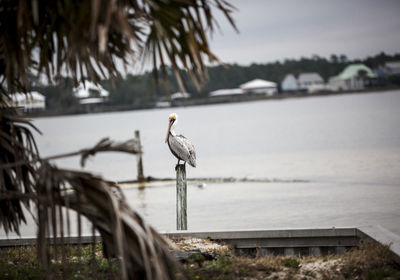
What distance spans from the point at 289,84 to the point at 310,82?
6.15 m

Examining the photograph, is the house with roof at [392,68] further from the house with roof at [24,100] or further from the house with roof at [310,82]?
the house with roof at [24,100]

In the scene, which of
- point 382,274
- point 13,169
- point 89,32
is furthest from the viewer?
point 382,274

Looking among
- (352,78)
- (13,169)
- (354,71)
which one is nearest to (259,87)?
(352,78)

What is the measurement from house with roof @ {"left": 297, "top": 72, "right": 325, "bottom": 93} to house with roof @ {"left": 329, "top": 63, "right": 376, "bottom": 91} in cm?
420

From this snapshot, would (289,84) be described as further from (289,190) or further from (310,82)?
(289,190)

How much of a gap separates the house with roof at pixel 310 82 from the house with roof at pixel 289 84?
3.96 ft

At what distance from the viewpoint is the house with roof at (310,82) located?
18050cm

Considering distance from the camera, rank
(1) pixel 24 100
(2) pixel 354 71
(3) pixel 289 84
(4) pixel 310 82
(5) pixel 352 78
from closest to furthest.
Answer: (1) pixel 24 100
(2) pixel 354 71
(5) pixel 352 78
(3) pixel 289 84
(4) pixel 310 82

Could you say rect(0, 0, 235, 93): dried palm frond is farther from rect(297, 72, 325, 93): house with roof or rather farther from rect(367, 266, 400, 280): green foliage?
rect(297, 72, 325, 93): house with roof

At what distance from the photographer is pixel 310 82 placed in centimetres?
18388

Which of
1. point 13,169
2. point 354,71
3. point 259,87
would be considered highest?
point 354,71

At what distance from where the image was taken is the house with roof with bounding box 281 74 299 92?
583ft

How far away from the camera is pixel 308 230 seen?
8227mm

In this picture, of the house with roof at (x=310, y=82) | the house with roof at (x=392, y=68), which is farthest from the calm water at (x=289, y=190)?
the house with roof at (x=310, y=82)
